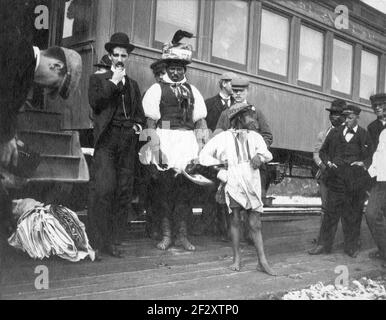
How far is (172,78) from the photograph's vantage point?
4.22 m

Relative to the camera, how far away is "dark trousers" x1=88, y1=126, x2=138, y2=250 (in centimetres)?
369

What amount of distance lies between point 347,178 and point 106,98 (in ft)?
8.11

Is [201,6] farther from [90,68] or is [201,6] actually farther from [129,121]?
[129,121]

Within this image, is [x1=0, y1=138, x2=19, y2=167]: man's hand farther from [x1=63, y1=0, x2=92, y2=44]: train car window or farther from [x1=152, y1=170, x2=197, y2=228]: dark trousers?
[x1=63, y1=0, x2=92, y2=44]: train car window

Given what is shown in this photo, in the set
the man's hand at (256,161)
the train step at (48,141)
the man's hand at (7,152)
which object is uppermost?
the train step at (48,141)

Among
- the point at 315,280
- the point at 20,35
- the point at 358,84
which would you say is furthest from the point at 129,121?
the point at 358,84

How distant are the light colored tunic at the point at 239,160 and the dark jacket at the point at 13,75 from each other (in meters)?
2.00

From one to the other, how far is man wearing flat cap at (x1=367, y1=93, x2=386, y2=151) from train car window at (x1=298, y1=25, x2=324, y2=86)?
64.1 inches

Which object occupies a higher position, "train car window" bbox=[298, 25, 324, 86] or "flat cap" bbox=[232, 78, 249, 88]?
"train car window" bbox=[298, 25, 324, 86]

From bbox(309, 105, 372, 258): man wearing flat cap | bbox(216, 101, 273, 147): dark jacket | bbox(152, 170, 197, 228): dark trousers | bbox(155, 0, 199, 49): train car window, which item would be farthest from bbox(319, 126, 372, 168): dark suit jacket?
bbox(155, 0, 199, 49): train car window

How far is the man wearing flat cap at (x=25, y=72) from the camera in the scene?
62.5 inches

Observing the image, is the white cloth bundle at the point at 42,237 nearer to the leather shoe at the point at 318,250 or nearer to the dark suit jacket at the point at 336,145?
the leather shoe at the point at 318,250

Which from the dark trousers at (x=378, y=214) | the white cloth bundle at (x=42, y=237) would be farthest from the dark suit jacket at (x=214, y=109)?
the white cloth bundle at (x=42, y=237)

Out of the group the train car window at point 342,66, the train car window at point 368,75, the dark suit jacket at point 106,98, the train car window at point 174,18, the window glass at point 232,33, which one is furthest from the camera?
the train car window at point 368,75
